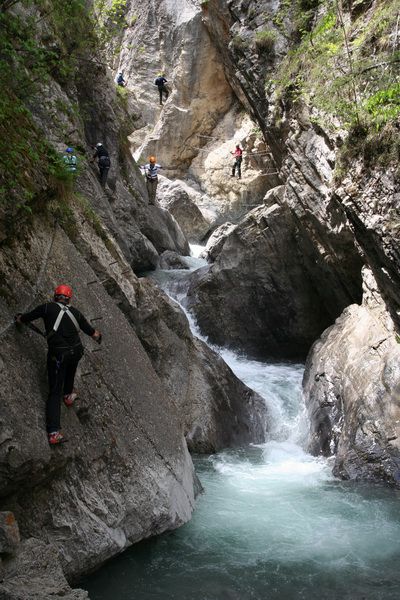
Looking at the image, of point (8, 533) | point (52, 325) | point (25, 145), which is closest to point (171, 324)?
point (25, 145)

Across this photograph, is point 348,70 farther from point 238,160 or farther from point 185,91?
point 185,91

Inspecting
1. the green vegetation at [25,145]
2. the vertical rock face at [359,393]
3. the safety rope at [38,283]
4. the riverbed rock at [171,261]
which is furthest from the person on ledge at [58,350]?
the riverbed rock at [171,261]

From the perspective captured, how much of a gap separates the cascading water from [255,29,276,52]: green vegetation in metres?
13.8

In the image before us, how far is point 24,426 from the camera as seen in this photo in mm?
6078

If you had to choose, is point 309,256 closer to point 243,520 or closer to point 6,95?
point 243,520

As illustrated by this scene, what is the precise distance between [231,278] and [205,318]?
1.81m

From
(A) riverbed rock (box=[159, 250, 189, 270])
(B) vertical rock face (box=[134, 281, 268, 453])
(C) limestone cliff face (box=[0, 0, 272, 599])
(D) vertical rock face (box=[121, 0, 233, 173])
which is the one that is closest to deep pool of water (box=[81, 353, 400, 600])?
(C) limestone cliff face (box=[0, 0, 272, 599])

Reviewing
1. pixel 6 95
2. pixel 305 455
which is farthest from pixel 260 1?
pixel 305 455

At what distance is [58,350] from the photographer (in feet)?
21.8

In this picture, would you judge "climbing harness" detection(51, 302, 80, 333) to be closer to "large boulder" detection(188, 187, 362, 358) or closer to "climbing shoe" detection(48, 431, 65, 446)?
"climbing shoe" detection(48, 431, 65, 446)

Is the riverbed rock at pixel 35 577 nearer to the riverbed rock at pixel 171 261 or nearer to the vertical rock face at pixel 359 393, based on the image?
the vertical rock face at pixel 359 393

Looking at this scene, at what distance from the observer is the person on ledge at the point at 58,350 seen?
6504 mm

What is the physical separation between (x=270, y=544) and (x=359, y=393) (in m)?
5.35

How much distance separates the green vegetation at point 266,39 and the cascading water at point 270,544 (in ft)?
45.2
